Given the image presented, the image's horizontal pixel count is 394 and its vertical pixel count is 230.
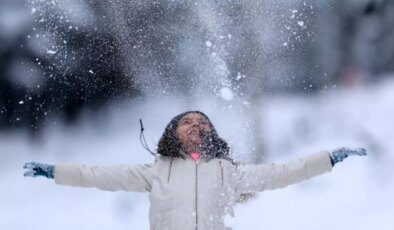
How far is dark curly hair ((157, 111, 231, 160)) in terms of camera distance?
12.3 ft

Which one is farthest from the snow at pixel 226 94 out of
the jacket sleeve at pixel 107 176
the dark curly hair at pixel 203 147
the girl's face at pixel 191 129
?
the jacket sleeve at pixel 107 176

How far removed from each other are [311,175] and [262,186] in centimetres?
34

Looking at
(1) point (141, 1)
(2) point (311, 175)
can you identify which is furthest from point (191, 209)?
(1) point (141, 1)

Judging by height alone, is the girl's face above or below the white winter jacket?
above

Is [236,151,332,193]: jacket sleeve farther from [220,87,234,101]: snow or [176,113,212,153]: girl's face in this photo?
[220,87,234,101]: snow

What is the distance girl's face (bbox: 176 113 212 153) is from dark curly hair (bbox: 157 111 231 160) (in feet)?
0.13

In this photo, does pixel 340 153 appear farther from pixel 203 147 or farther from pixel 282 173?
pixel 203 147

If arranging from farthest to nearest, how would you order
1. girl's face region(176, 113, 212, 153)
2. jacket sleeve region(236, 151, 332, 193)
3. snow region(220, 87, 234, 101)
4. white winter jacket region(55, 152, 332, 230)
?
snow region(220, 87, 234, 101), girl's face region(176, 113, 212, 153), jacket sleeve region(236, 151, 332, 193), white winter jacket region(55, 152, 332, 230)

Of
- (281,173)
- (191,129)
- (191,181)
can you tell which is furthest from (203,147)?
(281,173)

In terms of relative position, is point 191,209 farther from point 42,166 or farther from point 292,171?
point 42,166

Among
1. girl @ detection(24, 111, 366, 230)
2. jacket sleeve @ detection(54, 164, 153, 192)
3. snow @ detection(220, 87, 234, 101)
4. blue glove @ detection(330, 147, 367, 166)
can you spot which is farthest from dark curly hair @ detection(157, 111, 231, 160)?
snow @ detection(220, 87, 234, 101)

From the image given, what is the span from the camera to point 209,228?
342cm

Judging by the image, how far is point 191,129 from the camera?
397 cm

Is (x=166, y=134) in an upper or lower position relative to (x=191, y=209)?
upper
